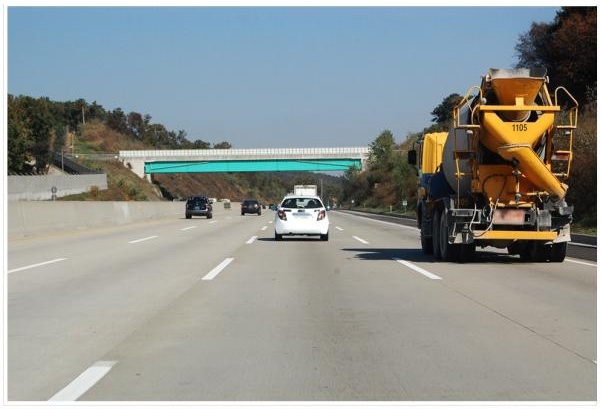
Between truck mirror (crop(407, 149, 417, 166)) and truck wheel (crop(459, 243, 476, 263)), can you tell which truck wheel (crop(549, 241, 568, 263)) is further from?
truck mirror (crop(407, 149, 417, 166))

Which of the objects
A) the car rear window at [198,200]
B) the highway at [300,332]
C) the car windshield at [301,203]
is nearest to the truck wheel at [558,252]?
the highway at [300,332]

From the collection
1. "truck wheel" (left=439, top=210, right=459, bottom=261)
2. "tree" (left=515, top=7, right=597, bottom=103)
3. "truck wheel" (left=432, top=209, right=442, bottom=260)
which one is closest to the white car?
"truck wheel" (left=432, top=209, right=442, bottom=260)

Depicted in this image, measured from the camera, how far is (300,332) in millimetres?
8812

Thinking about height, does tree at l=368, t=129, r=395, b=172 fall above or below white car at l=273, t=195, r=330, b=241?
above

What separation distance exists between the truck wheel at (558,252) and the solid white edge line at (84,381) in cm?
1244

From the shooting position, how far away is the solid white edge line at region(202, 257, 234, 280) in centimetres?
1442

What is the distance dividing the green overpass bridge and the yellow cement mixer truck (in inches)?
3075

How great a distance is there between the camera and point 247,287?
1292 centimetres

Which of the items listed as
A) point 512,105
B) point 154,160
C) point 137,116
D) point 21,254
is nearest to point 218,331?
point 512,105

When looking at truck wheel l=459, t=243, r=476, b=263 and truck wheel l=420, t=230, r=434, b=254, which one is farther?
truck wheel l=420, t=230, r=434, b=254

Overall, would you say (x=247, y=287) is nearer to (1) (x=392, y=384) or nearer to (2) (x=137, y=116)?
(1) (x=392, y=384)

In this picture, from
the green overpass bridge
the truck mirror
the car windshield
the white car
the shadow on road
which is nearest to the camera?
the shadow on road

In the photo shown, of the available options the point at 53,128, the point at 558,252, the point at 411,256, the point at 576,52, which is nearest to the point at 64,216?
the point at 411,256
